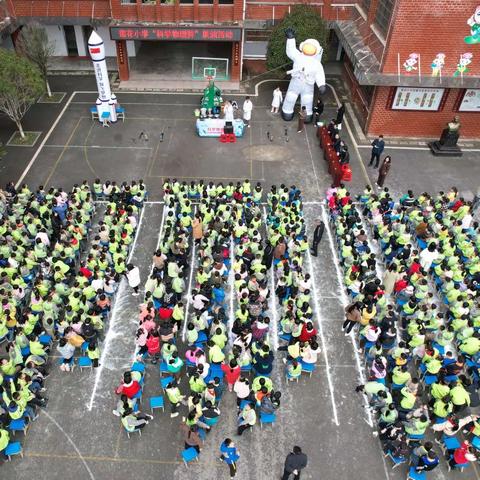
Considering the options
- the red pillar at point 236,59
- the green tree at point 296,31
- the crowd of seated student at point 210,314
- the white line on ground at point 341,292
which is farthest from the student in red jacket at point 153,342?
the red pillar at point 236,59

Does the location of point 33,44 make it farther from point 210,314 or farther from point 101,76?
point 210,314

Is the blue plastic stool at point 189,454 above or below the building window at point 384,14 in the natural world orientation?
below

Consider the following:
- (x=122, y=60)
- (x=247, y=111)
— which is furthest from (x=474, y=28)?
(x=122, y=60)

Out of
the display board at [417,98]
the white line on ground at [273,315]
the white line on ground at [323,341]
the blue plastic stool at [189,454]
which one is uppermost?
the display board at [417,98]

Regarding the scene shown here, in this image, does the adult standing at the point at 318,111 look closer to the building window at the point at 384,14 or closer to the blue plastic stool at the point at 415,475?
the building window at the point at 384,14

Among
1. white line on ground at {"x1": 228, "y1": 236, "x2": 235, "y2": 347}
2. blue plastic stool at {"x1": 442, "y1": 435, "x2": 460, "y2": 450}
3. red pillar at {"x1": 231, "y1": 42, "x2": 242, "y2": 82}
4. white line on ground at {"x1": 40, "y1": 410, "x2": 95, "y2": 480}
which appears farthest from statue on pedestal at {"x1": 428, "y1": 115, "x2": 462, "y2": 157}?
white line on ground at {"x1": 40, "y1": 410, "x2": 95, "y2": 480}

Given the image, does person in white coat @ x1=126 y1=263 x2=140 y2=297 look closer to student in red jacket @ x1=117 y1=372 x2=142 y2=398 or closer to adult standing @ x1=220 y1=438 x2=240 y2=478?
student in red jacket @ x1=117 y1=372 x2=142 y2=398
